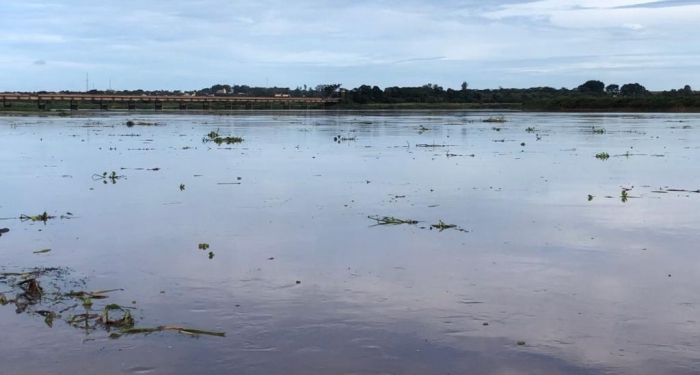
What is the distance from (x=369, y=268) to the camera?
923 cm

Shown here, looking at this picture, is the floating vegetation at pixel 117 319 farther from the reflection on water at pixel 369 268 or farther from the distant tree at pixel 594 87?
the distant tree at pixel 594 87

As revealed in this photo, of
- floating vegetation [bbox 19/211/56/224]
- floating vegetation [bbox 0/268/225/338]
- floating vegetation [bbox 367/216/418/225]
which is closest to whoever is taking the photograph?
floating vegetation [bbox 0/268/225/338]

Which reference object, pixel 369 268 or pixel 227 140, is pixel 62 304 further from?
pixel 227 140

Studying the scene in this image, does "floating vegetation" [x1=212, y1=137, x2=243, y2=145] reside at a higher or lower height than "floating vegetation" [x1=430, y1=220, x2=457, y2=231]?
higher

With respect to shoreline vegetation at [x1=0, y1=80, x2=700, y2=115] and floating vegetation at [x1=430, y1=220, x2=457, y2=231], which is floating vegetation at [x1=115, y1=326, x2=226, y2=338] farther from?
shoreline vegetation at [x1=0, y1=80, x2=700, y2=115]

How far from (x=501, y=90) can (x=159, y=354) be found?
18039 centimetres

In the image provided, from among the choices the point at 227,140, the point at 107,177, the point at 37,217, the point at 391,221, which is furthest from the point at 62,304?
the point at 227,140

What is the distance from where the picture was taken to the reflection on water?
6398mm

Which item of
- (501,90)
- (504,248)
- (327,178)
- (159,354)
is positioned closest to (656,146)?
(327,178)

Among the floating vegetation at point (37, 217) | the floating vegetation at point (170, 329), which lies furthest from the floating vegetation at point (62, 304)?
the floating vegetation at point (37, 217)

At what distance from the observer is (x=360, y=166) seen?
21.9m

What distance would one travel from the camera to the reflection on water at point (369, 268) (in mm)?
6398

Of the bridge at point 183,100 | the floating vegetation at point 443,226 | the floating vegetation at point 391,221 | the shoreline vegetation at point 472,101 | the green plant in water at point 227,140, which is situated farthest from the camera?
the bridge at point 183,100

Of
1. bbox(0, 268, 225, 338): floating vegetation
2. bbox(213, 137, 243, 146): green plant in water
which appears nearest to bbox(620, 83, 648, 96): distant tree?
bbox(213, 137, 243, 146): green plant in water
